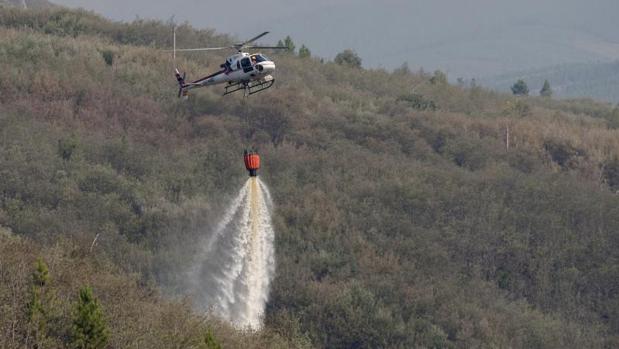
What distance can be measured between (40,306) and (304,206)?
97.3 feet

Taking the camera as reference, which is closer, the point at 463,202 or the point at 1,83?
the point at 463,202

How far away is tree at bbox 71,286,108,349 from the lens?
98.9ft

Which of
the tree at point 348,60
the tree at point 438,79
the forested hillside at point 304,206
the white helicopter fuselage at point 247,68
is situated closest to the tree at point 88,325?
the forested hillside at point 304,206

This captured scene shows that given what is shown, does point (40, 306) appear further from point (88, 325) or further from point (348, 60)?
point (348, 60)

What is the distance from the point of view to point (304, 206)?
60344 mm

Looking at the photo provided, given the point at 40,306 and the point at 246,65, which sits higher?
the point at 246,65

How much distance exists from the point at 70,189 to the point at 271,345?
19.1 m

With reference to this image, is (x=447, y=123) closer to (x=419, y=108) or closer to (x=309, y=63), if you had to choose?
(x=419, y=108)

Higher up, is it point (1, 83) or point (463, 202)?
point (1, 83)

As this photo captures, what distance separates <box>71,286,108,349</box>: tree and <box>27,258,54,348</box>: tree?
0.86 m

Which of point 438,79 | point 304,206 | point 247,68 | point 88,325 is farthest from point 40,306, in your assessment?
point 438,79

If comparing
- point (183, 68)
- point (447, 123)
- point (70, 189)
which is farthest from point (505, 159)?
point (70, 189)

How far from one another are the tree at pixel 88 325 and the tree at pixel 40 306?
856 mm

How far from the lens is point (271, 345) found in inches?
1577
